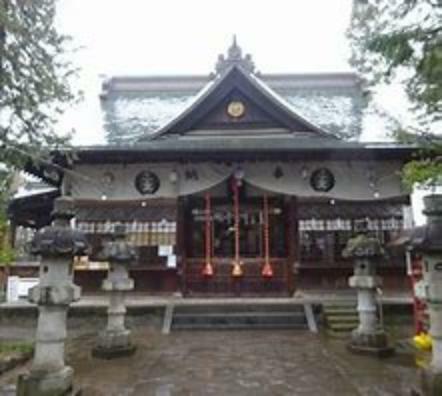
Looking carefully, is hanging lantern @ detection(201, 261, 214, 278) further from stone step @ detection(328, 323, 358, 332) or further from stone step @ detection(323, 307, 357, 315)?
stone step @ detection(328, 323, 358, 332)

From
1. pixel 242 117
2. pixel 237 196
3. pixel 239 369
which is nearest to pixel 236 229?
pixel 237 196

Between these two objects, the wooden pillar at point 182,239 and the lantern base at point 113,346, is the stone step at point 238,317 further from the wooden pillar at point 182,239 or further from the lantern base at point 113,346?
the lantern base at point 113,346

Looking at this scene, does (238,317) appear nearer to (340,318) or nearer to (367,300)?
(340,318)

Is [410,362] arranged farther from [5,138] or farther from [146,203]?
[146,203]

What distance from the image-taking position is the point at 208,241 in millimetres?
14188

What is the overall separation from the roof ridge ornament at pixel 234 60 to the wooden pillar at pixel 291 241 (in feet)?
15.7

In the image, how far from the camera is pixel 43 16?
306 inches

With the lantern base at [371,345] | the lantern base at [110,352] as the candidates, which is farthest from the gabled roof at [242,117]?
the lantern base at [110,352]

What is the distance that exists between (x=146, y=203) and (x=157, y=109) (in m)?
6.28

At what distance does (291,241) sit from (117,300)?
21.9 feet

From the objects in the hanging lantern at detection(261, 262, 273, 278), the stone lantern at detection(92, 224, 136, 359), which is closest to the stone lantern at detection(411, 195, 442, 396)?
the stone lantern at detection(92, 224, 136, 359)

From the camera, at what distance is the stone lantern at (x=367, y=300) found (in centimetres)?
845

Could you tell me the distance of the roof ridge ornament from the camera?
15545 mm

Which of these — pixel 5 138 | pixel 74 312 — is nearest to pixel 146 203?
pixel 74 312
